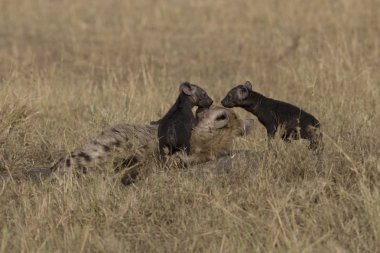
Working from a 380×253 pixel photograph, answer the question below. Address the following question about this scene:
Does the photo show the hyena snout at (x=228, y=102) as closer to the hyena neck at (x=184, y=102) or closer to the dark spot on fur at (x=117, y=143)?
the hyena neck at (x=184, y=102)

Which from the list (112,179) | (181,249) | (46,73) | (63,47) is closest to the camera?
(181,249)

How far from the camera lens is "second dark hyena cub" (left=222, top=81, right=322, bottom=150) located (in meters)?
7.59

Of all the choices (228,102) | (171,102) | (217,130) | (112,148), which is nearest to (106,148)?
(112,148)

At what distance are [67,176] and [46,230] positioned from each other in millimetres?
891

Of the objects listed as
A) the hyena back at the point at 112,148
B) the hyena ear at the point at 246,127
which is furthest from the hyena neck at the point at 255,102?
the hyena back at the point at 112,148

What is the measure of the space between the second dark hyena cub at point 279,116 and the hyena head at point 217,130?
353 mm

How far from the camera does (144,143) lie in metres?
7.07

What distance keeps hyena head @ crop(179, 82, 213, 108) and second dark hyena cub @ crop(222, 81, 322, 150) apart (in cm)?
41

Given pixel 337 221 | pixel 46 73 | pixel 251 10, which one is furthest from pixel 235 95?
pixel 251 10

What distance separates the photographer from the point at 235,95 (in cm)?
841

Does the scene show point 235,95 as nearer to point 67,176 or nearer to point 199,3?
point 67,176

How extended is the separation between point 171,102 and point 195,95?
2.04 metres

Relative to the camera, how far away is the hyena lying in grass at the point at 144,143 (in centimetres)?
679

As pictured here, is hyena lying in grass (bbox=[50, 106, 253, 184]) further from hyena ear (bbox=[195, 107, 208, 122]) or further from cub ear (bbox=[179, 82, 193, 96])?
cub ear (bbox=[179, 82, 193, 96])
